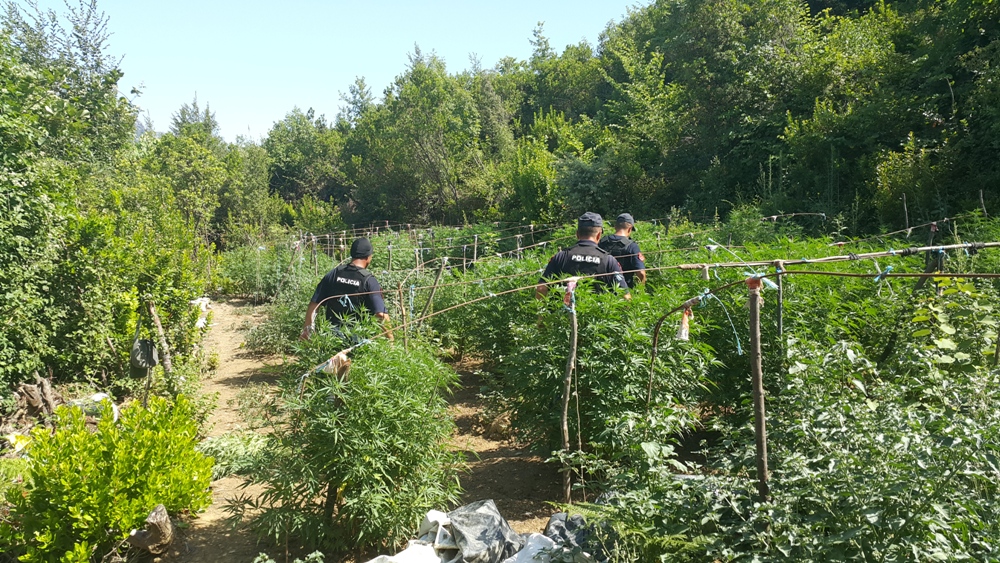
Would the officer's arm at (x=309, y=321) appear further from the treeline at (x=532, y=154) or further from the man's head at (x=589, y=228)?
the treeline at (x=532, y=154)

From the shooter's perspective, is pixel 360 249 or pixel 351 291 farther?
pixel 360 249

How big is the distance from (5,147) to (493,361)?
5492 millimetres

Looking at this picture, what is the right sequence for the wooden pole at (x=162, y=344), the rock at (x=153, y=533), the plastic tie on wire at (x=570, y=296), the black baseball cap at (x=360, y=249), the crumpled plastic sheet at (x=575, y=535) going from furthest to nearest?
the wooden pole at (x=162, y=344) → the black baseball cap at (x=360, y=249) → the plastic tie on wire at (x=570, y=296) → the rock at (x=153, y=533) → the crumpled plastic sheet at (x=575, y=535)

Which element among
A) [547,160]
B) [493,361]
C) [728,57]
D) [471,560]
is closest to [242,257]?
[547,160]

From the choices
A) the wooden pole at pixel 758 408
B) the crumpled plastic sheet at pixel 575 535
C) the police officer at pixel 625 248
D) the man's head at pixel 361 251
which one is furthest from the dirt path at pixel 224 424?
the police officer at pixel 625 248

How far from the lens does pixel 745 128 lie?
18109mm

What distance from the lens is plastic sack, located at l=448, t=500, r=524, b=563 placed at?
12.1 feet

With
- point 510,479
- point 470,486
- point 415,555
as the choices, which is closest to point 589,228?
point 510,479

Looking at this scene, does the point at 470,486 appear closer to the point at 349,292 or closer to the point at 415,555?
the point at 415,555

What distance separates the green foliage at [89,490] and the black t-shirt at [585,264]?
127 inches

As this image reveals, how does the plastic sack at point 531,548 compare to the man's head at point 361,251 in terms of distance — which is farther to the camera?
the man's head at point 361,251

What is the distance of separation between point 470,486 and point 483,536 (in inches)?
60.4

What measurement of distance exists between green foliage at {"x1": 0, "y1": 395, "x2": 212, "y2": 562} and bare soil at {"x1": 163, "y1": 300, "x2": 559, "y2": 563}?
0.37 meters

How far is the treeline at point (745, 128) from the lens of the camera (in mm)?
12109
